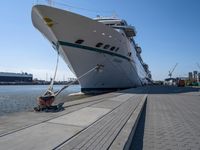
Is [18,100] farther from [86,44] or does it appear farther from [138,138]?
[138,138]

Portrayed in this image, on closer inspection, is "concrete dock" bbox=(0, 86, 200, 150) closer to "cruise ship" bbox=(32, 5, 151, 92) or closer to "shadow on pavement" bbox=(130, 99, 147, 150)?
"shadow on pavement" bbox=(130, 99, 147, 150)

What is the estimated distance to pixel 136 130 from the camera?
19.0ft

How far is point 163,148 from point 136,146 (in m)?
0.55

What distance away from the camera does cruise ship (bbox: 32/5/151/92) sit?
16703mm

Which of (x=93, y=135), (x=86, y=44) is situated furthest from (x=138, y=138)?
(x=86, y=44)

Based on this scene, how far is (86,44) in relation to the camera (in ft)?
61.9

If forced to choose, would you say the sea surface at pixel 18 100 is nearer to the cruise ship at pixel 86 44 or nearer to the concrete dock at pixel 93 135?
the cruise ship at pixel 86 44

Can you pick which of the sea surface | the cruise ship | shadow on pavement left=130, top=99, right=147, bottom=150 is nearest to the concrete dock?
shadow on pavement left=130, top=99, right=147, bottom=150

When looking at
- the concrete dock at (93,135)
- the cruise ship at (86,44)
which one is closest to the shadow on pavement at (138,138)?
the concrete dock at (93,135)

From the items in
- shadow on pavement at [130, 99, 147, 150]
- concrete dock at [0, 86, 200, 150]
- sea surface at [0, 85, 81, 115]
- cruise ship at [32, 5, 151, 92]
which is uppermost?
cruise ship at [32, 5, 151, 92]

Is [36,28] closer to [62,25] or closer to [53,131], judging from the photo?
[62,25]

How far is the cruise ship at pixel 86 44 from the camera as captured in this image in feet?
54.8

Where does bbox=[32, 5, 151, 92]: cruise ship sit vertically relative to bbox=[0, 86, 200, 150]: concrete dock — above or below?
above

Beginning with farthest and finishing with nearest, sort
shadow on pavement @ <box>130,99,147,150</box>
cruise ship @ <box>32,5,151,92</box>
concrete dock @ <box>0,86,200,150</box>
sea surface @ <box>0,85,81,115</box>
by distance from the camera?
cruise ship @ <box>32,5,151,92</box> → sea surface @ <box>0,85,81,115</box> → shadow on pavement @ <box>130,99,147,150</box> → concrete dock @ <box>0,86,200,150</box>
